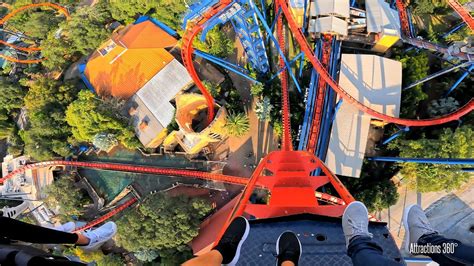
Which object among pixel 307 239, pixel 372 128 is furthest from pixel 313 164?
pixel 372 128

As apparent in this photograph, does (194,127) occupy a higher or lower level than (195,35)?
lower

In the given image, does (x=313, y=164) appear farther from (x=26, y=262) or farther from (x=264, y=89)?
(x=26, y=262)

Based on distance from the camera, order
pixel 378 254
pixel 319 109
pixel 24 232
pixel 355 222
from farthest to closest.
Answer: pixel 319 109 → pixel 355 222 → pixel 24 232 → pixel 378 254

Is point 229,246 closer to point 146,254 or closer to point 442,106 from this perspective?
point 146,254

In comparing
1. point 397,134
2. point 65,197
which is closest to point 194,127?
point 65,197

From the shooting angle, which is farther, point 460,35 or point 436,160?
point 460,35

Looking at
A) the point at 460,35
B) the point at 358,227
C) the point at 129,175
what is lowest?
the point at 129,175
